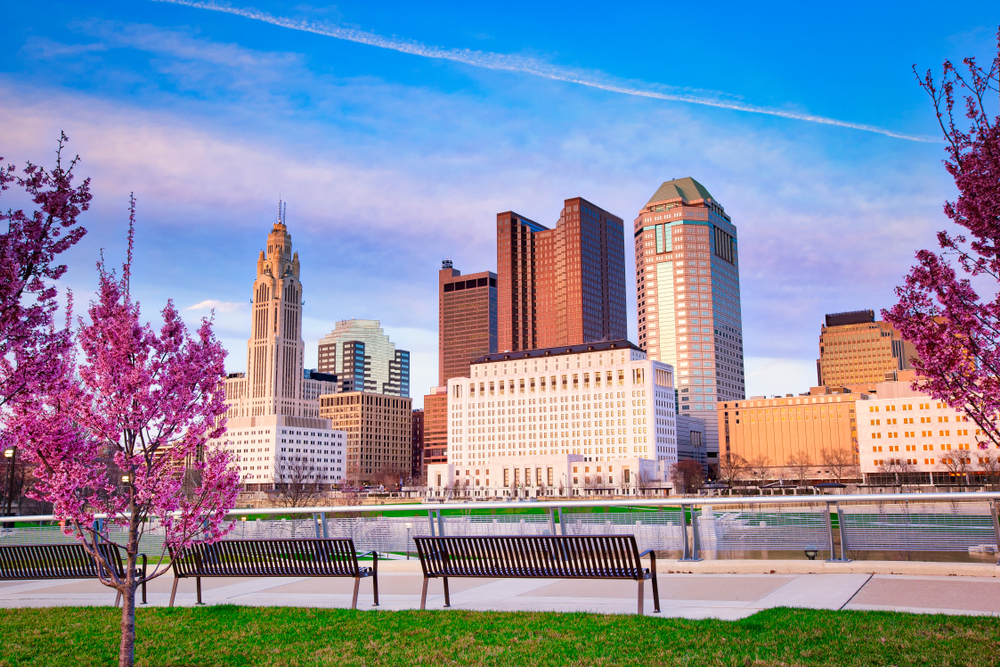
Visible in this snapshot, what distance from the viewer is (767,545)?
16.5 m

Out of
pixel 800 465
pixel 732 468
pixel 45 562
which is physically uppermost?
pixel 45 562

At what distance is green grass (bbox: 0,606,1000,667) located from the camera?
26.6 feet

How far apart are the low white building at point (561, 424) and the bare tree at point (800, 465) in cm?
2700

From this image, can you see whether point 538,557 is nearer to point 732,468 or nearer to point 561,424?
point 561,424

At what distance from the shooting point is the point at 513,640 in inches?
364

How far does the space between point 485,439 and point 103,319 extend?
182 m

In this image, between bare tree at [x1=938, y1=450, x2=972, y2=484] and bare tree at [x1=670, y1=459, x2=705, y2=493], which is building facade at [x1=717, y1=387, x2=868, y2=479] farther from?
bare tree at [x1=938, y1=450, x2=972, y2=484]

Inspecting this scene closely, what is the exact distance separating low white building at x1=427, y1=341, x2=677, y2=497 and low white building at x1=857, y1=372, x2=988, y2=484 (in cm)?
4034

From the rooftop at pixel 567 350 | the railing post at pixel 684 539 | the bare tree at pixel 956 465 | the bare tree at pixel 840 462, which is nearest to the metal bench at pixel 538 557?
the railing post at pixel 684 539

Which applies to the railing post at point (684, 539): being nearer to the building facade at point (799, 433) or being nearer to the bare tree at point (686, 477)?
the bare tree at point (686, 477)

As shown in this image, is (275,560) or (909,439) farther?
(909,439)

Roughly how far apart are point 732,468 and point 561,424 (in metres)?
38.8

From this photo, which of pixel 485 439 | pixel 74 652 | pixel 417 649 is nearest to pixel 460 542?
pixel 417 649

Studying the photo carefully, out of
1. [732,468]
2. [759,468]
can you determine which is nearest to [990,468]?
[732,468]
